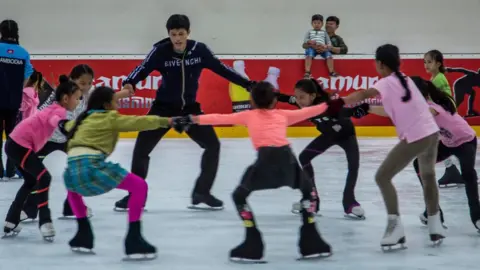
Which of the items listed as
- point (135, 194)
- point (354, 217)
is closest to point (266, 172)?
point (135, 194)

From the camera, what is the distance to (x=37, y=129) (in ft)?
20.2

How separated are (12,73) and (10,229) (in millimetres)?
3843

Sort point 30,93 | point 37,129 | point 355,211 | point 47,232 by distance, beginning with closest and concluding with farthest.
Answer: point 47,232 < point 37,129 < point 355,211 < point 30,93

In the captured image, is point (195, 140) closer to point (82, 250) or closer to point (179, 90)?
point (179, 90)

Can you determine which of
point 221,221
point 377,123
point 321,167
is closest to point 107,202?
point 221,221

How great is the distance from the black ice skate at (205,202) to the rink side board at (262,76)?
237 inches

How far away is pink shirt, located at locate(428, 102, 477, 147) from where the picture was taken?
6457 millimetres

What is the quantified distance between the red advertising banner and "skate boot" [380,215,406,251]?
787 centimetres

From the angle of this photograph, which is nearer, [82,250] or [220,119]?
[220,119]

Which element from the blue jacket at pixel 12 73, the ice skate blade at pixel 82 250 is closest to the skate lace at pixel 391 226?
the ice skate blade at pixel 82 250

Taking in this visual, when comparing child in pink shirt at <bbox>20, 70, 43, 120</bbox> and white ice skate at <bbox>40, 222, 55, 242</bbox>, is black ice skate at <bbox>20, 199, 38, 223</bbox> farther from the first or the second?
child in pink shirt at <bbox>20, 70, 43, 120</bbox>

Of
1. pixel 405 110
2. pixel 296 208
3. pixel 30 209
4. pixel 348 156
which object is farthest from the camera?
pixel 296 208

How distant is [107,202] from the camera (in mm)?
7969

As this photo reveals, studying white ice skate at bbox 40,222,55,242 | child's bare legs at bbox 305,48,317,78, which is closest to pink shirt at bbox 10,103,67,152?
white ice skate at bbox 40,222,55,242
